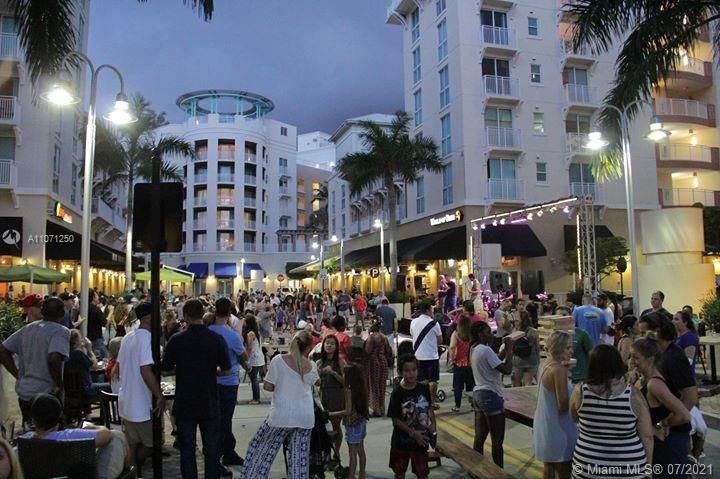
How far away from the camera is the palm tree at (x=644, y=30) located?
12609 mm

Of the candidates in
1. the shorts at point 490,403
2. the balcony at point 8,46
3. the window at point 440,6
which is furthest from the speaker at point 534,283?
the balcony at point 8,46

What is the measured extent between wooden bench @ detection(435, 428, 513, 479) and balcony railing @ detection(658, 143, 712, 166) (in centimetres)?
3278

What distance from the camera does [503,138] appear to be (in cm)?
3166

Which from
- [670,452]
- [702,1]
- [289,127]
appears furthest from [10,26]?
[289,127]

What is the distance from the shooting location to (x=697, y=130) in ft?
112

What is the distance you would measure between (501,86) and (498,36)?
2.71 meters

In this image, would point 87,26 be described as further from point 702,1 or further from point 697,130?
point 697,130

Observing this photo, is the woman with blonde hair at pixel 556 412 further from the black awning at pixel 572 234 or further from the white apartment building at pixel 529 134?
the black awning at pixel 572 234

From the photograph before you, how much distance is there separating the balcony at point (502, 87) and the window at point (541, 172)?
12.1 feet

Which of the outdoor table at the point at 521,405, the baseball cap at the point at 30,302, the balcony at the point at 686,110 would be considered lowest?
the outdoor table at the point at 521,405

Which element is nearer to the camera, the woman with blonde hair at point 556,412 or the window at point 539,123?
the woman with blonde hair at point 556,412

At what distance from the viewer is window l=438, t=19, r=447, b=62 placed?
33281 millimetres

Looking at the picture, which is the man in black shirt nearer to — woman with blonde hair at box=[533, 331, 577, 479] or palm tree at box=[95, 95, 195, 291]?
woman with blonde hair at box=[533, 331, 577, 479]

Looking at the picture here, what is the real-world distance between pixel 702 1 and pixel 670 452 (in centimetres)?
1148
